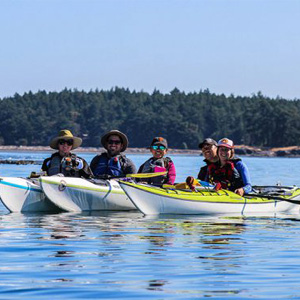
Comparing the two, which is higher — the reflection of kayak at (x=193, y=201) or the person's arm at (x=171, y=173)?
the person's arm at (x=171, y=173)

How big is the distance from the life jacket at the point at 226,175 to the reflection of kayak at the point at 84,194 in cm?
213

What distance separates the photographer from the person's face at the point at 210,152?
725 inches

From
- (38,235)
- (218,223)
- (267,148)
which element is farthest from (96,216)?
(267,148)

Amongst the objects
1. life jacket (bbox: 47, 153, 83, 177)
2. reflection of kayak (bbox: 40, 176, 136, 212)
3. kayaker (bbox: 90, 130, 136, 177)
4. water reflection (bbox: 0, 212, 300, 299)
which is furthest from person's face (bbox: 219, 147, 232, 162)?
life jacket (bbox: 47, 153, 83, 177)

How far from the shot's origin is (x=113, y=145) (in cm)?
1966

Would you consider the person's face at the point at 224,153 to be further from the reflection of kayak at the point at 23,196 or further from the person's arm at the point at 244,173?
the reflection of kayak at the point at 23,196

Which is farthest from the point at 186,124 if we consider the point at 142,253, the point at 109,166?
the point at 142,253

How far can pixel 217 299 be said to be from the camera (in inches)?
370

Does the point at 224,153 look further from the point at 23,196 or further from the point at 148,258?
the point at 148,258

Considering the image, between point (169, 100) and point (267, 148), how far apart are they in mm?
44591

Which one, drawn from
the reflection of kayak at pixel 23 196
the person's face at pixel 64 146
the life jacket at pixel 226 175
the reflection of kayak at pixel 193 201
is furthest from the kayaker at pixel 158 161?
the reflection of kayak at pixel 23 196

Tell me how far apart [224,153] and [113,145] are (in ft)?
8.61

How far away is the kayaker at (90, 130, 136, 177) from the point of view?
19.7 m

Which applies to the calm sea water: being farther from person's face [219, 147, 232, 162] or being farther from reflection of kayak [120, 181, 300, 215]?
person's face [219, 147, 232, 162]
